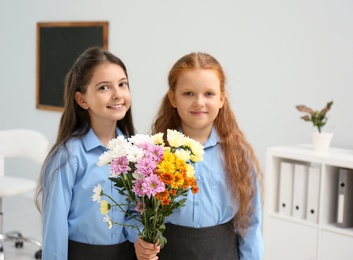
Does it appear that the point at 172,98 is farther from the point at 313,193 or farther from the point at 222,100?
the point at 313,193

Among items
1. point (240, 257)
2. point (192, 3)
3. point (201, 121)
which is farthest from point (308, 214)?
point (192, 3)

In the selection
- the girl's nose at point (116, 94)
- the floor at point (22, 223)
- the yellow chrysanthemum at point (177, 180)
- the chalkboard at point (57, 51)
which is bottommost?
the floor at point (22, 223)

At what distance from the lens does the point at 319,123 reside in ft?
10.4

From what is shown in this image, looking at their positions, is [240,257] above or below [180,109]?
below

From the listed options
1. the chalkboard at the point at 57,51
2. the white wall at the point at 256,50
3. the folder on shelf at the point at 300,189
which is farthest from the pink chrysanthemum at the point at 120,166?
the chalkboard at the point at 57,51

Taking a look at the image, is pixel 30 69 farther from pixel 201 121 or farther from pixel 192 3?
pixel 201 121

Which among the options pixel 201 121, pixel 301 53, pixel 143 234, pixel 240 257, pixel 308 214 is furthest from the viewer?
pixel 301 53

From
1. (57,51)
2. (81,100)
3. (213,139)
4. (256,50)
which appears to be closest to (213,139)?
(213,139)

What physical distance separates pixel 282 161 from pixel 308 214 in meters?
0.34

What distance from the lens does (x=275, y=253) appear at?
325 cm

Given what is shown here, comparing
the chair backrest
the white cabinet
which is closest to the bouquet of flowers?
the white cabinet

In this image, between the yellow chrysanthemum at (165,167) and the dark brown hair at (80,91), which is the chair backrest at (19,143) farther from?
the yellow chrysanthemum at (165,167)

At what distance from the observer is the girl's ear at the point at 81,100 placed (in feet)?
6.31

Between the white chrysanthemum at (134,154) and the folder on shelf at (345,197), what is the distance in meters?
1.76
